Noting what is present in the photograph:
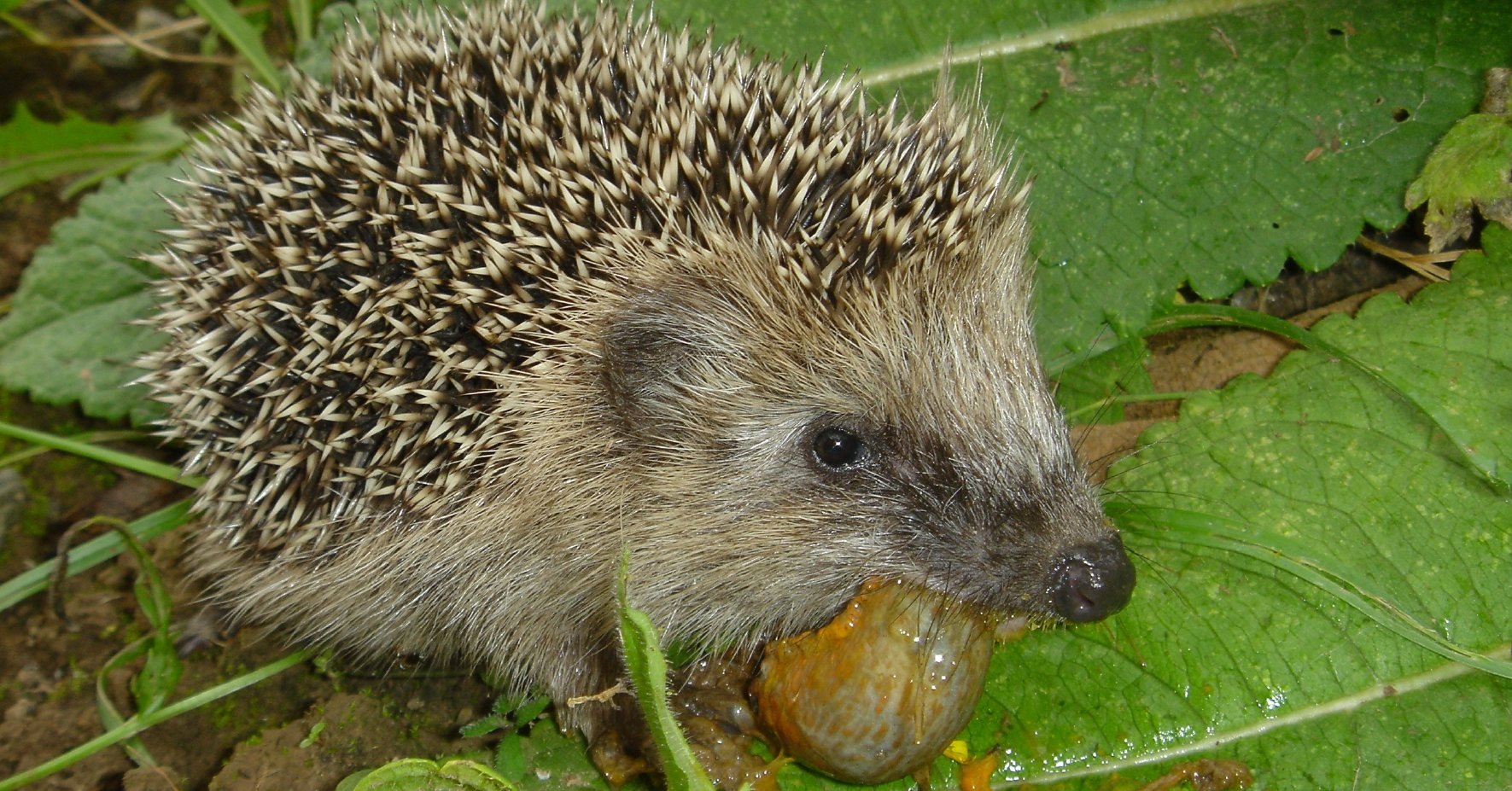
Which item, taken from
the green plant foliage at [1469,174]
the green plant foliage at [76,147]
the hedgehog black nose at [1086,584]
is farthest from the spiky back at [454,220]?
the green plant foliage at [76,147]

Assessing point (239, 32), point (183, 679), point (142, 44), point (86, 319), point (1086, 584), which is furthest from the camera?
point (142, 44)

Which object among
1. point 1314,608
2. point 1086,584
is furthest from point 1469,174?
point 1086,584

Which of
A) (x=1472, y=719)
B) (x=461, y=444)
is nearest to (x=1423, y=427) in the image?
(x=1472, y=719)

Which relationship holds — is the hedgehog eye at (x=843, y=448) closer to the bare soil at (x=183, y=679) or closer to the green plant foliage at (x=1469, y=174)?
the bare soil at (x=183, y=679)

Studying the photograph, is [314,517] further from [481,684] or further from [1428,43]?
[1428,43]

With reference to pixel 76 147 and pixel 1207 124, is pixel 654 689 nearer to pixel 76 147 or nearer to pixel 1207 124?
pixel 1207 124
